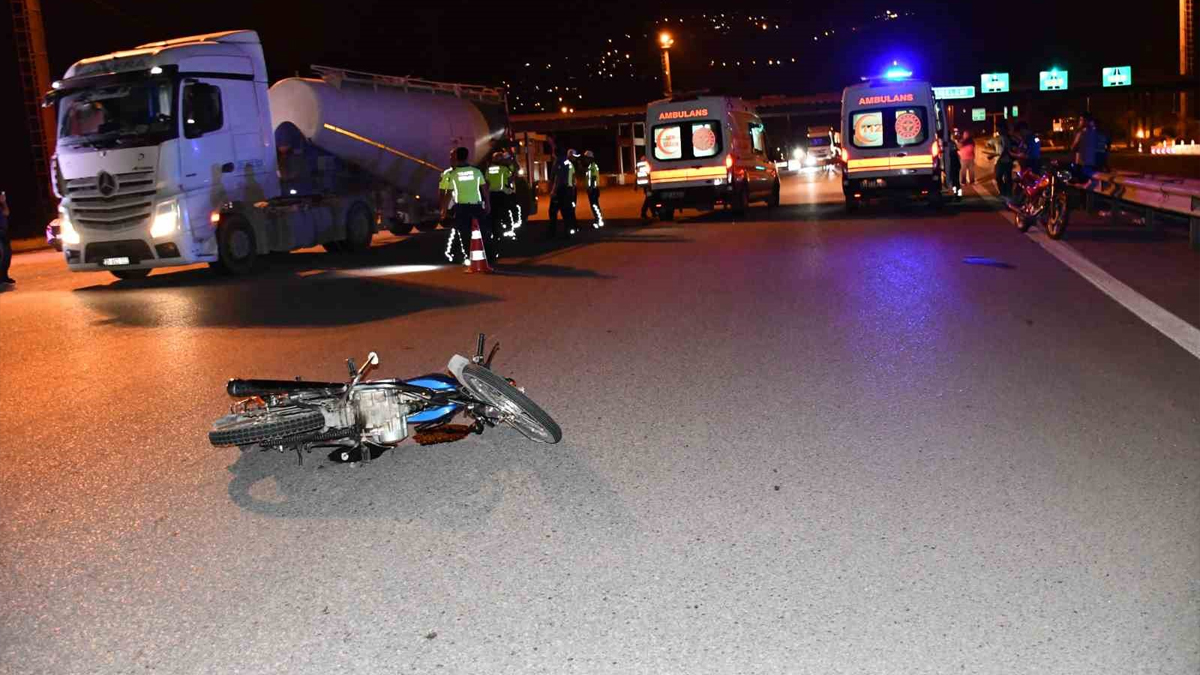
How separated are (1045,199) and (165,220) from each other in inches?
516

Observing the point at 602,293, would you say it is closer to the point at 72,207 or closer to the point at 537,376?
the point at 537,376

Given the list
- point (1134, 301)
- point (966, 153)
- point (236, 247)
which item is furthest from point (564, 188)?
point (966, 153)

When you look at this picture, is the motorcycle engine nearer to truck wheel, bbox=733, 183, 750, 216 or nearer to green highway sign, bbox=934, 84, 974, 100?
truck wheel, bbox=733, 183, 750, 216

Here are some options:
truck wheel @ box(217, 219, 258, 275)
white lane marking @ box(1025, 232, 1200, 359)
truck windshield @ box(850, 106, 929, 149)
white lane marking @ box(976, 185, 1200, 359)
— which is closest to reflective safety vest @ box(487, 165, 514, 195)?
truck wheel @ box(217, 219, 258, 275)

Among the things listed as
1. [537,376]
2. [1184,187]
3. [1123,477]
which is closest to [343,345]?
[537,376]

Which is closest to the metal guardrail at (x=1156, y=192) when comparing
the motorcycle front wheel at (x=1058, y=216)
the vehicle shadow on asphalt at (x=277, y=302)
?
the motorcycle front wheel at (x=1058, y=216)

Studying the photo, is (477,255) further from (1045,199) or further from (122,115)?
(1045,199)

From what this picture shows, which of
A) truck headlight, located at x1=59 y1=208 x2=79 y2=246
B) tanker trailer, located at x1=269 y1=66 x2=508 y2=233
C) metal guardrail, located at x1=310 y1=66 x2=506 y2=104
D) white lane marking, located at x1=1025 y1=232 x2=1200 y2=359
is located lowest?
white lane marking, located at x1=1025 y1=232 x2=1200 y2=359

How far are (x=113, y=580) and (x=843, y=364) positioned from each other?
5490 millimetres

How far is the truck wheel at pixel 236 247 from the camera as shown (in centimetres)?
1778

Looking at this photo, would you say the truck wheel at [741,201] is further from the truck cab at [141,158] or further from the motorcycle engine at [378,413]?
the motorcycle engine at [378,413]

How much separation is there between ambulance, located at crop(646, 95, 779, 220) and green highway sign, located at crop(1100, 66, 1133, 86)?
57.8m

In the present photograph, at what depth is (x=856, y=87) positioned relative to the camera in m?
26.3

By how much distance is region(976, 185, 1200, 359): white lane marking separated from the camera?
31.0 ft
